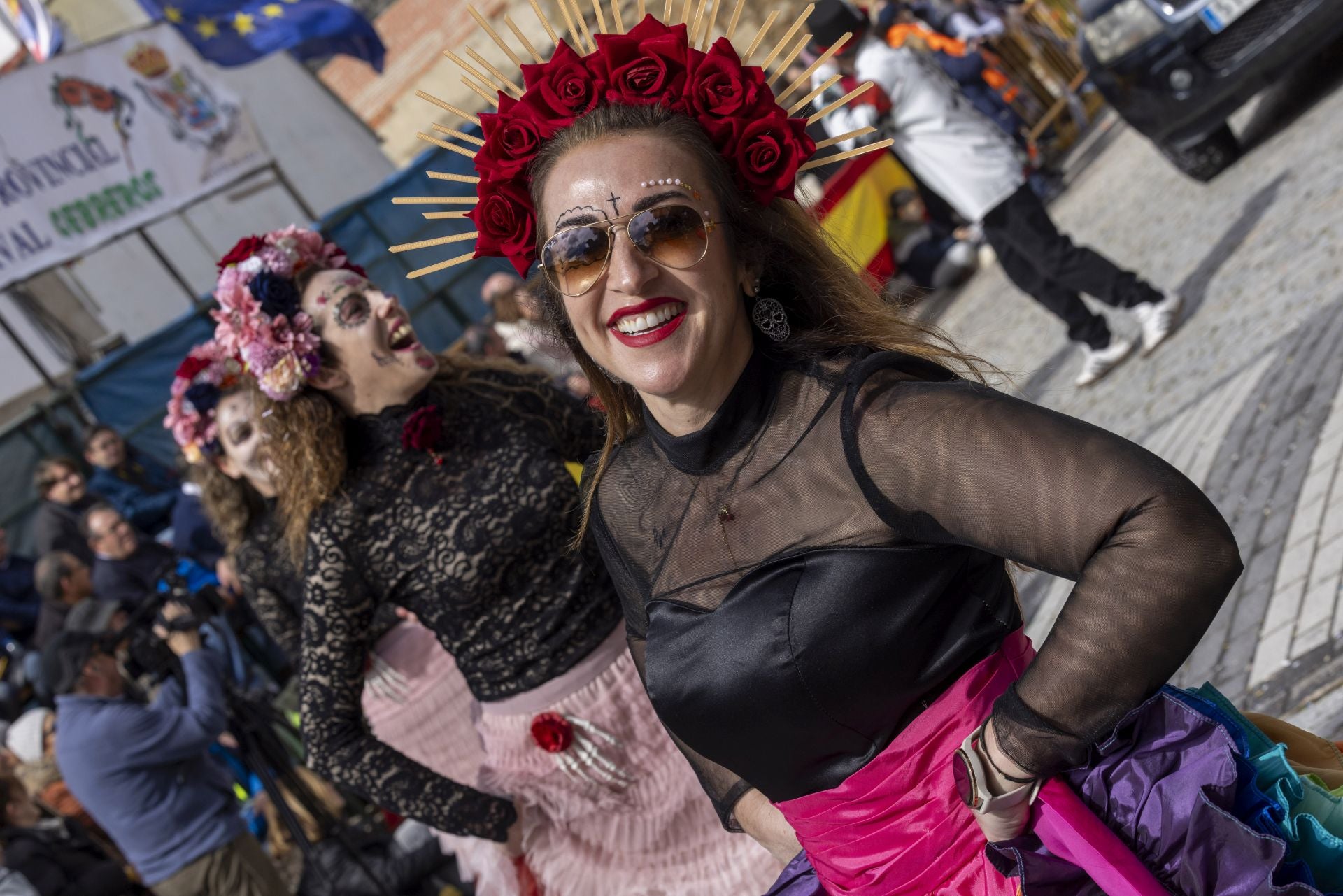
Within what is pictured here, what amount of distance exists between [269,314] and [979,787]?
2.47 m

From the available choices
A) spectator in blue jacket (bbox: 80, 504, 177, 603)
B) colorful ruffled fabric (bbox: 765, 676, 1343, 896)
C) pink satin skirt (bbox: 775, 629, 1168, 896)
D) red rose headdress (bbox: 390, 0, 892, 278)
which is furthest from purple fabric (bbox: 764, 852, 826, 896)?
spectator in blue jacket (bbox: 80, 504, 177, 603)

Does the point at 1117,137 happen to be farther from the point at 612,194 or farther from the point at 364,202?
the point at 612,194

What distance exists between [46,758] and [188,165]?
7444mm

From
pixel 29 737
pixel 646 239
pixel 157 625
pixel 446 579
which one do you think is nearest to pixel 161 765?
pixel 157 625

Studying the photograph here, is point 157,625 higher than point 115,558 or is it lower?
lower

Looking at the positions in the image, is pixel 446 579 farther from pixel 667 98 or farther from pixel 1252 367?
pixel 1252 367

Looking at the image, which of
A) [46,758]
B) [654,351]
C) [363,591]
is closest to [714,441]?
[654,351]

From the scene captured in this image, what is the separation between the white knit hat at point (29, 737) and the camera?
17.9ft

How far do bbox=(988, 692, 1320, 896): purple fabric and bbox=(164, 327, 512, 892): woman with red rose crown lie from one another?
268 centimetres

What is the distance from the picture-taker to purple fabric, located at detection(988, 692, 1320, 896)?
5.07 feet

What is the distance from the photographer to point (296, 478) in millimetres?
3215

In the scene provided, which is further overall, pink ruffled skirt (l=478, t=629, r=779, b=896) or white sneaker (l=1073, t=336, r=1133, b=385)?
white sneaker (l=1073, t=336, r=1133, b=385)

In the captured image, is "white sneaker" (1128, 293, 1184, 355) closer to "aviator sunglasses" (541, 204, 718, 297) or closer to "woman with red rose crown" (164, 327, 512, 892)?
"woman with red rose crown" (164, 327, 512, 892)

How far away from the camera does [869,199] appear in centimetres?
1035
